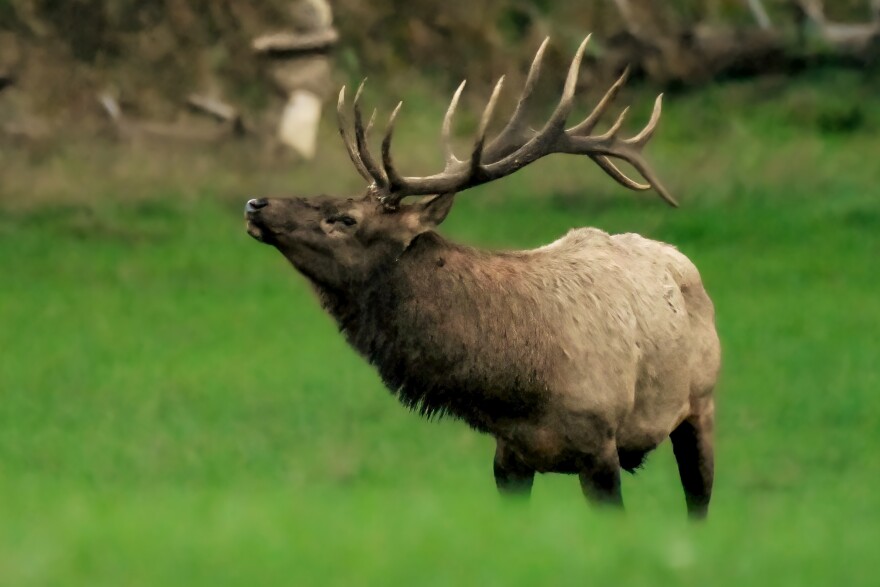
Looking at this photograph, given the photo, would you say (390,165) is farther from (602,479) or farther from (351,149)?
(602,479)

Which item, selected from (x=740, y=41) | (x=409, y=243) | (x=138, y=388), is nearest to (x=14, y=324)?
(x=138, y=388)

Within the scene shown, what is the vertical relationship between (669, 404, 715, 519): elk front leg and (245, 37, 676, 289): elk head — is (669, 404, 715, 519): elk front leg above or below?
below

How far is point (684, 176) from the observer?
2517 centimetres

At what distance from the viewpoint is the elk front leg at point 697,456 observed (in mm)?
10105

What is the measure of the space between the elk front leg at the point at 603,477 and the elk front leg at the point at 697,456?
1.15m

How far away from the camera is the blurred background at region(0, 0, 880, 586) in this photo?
21.3 ft

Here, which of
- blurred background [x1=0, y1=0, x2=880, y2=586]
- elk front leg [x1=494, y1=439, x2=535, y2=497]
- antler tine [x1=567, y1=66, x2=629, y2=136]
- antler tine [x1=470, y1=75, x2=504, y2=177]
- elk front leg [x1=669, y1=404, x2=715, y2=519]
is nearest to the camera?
blurred background [x1=0, y1=0, x2=880, y2=586]

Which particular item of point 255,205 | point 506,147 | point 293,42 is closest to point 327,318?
point 293,42

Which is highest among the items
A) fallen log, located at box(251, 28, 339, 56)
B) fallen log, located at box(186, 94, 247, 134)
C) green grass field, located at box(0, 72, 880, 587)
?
green grass field, located at box(0, 72, 880, 587)

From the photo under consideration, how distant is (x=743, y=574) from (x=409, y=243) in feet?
10.8

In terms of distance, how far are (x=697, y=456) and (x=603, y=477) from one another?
1.35 meters

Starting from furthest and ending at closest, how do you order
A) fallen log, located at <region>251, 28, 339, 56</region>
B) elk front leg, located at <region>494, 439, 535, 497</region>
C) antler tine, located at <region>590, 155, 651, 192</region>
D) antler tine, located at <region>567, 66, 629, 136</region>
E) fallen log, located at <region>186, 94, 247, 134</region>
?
1. fallen log, located at <region>186, 94, 247, 134</region>
2. fallen log, located at <region>251, 28, 339, 56</region>
3. antler tine, located at <region>590, 155, 651, 192</region>
4. antler tine, located at <region>567, 66, 629, 136</region>
5. elk front leg, located at <region>494, 439, 535, 497</region>

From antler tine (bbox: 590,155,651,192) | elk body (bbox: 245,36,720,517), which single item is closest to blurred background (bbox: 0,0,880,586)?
elk body (bbox: 245,36,720,517)

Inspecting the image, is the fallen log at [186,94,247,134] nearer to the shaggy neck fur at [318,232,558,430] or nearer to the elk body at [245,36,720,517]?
the elk body at [245,36,720,517]
